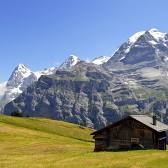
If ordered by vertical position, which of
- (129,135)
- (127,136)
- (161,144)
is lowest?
(161,144)

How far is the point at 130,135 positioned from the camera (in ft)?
261

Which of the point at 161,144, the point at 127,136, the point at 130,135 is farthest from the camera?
the point at 161,144

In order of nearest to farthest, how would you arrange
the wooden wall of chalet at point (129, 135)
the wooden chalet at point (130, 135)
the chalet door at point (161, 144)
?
1. the wooden chalet at point (130, 135)
2. the wooden wall of chalet at point (129, 135)
3. the chalet door at point (161, 144)

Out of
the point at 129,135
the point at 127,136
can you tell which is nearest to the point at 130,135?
the point at 129,135

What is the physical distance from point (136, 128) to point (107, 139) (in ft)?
21.0

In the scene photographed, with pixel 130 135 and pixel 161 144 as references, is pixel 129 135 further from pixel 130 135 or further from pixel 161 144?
pixel 161 144

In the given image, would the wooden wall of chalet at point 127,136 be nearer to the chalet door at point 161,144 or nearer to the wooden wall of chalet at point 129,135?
the wooden wall of chalet at point 129,135

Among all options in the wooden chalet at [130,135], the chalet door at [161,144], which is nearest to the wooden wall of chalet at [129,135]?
the wooden chalet at [130,135]

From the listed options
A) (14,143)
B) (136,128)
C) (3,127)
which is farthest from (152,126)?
(3,127)

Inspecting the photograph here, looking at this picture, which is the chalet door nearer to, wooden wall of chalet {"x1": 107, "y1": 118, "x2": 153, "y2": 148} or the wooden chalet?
the wooden chalet

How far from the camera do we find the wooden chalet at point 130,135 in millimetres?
77938

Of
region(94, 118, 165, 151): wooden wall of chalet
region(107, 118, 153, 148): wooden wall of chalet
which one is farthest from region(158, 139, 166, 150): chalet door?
region(107, 118, 153, 148): wooden wall of chalet

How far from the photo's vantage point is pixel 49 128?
15912cm

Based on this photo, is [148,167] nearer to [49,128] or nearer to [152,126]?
[152,126]
